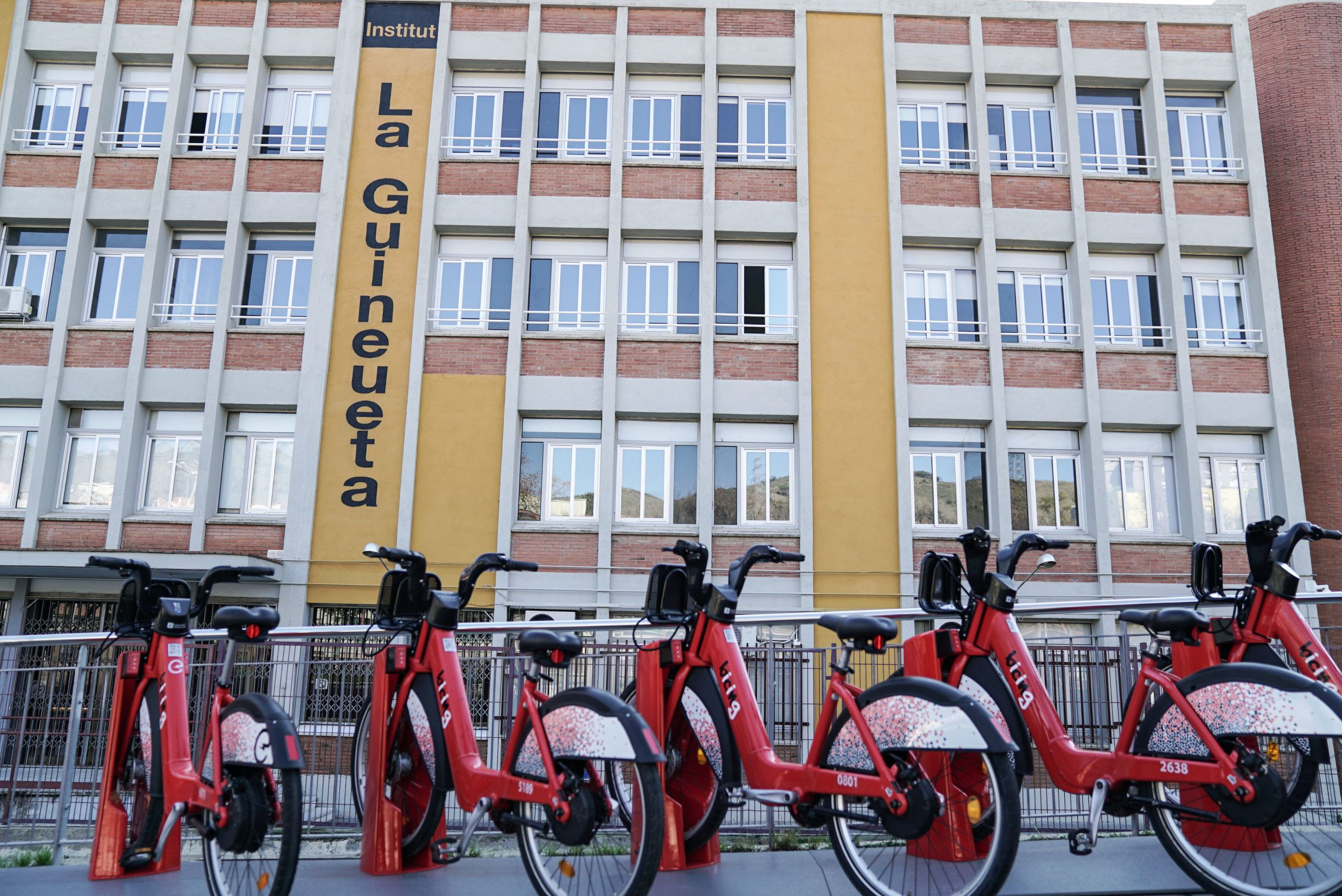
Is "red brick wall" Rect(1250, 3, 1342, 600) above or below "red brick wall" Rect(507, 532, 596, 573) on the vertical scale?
above

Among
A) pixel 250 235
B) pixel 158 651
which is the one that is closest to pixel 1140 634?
pixel 158 651

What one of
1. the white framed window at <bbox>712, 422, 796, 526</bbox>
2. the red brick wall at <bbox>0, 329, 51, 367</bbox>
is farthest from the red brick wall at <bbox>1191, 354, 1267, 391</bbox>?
the red brick wall at <bbox>0, 329, 51, 367</bbox>

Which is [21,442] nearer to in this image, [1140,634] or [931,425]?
[931,425]

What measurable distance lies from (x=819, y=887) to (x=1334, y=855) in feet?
6.77

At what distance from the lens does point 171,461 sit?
→ 61.9 ft

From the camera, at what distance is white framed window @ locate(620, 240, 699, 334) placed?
19.5m

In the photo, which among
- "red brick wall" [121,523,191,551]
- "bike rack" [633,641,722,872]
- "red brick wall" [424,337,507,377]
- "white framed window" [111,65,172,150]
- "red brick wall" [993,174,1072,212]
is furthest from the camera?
"white framed window" [111,65,172,150]

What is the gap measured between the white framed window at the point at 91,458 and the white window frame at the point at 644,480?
931cm

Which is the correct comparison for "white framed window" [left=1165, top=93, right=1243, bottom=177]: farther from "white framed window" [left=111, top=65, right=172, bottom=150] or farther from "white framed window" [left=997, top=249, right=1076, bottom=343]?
"white framed window" [left=111, top=65, right=172, bottom=150]

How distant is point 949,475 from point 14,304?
18.0 meters

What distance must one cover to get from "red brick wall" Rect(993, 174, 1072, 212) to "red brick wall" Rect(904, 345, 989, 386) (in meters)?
3.20

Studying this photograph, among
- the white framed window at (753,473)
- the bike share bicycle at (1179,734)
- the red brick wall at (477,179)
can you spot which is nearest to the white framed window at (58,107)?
the red brick wall at (477,179)

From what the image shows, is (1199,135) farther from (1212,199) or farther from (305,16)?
(305,16)

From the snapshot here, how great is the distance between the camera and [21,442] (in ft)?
62.0
